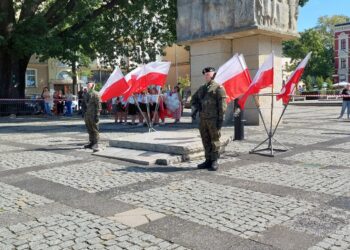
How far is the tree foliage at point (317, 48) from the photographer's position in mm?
67500

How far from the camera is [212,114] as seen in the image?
7906 millimetres

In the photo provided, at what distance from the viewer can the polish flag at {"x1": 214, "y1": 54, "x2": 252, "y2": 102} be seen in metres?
9.28

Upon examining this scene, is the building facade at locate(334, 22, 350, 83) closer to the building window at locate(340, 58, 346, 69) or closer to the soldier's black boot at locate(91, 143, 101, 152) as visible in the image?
the building window at locate(340, 58, 346, 69)

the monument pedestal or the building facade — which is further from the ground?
the building facade

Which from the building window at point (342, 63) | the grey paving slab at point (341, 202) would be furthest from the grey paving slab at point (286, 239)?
the building window at point (342, 63)

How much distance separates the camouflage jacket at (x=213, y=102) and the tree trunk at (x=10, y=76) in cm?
1944

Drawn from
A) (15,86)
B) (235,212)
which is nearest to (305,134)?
(235,212)

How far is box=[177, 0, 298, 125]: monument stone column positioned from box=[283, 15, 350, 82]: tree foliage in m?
42.8

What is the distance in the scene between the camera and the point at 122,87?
11.9 metres

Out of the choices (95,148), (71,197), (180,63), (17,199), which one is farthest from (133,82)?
(180,63)

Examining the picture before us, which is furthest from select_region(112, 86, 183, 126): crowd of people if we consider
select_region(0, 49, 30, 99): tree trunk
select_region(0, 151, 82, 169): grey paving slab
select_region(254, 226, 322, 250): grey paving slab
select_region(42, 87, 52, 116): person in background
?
select_region(254, 226, 322, 250): grey paving slab

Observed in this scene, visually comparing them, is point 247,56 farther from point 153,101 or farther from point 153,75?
point 153,75

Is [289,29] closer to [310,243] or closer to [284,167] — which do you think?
[284,167]

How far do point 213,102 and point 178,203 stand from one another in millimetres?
2673
